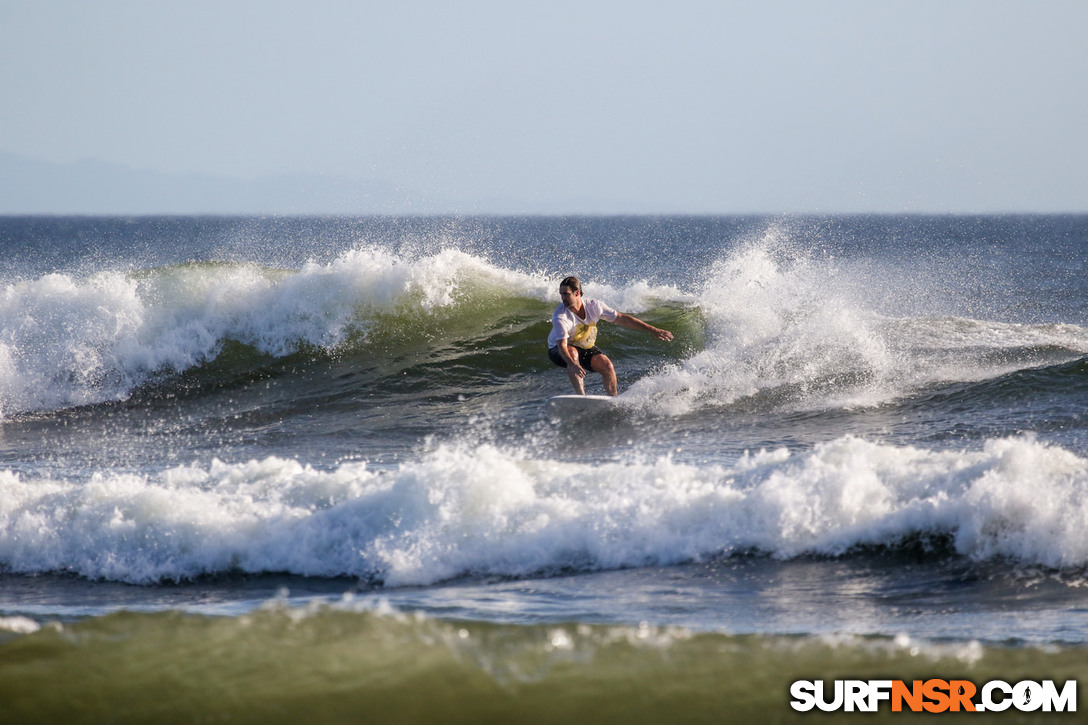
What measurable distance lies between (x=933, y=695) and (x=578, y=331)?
7.07 metres

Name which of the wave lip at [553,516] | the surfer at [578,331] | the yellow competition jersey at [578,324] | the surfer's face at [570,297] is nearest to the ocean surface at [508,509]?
the wave lip at [553,516]

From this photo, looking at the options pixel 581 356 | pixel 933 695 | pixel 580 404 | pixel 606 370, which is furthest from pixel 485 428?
pixel 933 695

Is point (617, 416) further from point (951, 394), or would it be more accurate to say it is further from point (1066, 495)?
point (1066, 495)

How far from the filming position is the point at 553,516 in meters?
6.72

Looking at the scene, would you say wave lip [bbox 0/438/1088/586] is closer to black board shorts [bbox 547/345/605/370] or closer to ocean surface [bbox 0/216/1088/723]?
ocean surface [bbox 0/216/1088/723]

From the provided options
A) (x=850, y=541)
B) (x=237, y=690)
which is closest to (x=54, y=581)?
(x=237, y=690)

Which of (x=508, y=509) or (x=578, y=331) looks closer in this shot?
(x=508, y=509)

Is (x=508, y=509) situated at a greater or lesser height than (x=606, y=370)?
lesser

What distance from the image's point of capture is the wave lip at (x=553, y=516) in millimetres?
6273

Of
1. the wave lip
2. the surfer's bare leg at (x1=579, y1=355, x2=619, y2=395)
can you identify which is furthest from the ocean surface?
the surfer's bare leg at (x1=579, y1=355, x2=619, y2=395)

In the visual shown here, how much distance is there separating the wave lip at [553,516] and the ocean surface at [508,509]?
27 mm

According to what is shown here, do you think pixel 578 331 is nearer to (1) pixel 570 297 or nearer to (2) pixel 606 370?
(1) pixel 570 297

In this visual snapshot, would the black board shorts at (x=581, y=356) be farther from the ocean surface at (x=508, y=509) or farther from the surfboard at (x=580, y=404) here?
the ocean surface at (x=508, y=509)

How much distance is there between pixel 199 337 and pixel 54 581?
8.84m
